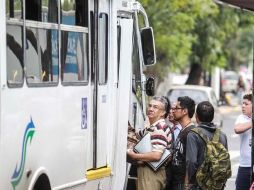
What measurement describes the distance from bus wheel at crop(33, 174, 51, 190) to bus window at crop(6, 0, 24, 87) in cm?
103

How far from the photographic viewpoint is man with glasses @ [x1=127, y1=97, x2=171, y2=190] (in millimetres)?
10406

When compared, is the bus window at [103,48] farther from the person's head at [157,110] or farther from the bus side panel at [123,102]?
the person's head at [157,110]

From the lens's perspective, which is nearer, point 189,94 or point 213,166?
point 213,166

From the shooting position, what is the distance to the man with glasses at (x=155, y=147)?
10.4m

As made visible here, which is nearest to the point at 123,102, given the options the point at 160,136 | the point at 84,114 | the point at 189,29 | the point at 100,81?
the point at 100,81

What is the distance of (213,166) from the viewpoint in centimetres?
974

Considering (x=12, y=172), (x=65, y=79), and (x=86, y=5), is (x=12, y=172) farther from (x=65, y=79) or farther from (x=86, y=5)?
(x=86, y=5)

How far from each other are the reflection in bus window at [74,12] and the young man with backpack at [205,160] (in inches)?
66.5

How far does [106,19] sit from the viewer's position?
426 inches

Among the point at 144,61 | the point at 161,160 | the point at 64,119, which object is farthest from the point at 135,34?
the point at 64,119

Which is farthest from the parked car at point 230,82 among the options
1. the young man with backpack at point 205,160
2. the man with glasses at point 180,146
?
the young man with backpack at point 205,160

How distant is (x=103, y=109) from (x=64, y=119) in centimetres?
130

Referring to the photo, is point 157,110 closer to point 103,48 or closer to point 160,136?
point 160,136

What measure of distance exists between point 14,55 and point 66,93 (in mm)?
1321
